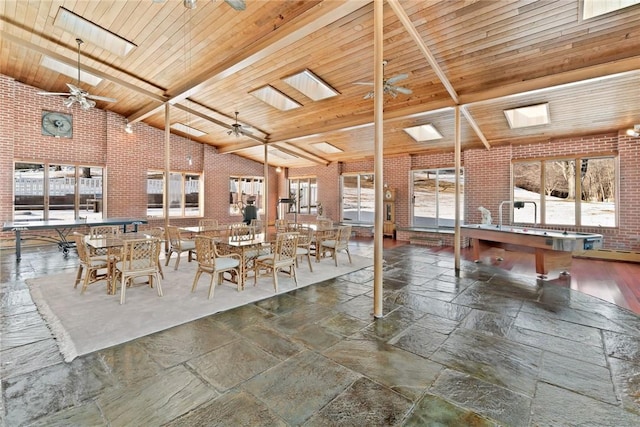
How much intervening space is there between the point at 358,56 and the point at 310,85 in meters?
1.51

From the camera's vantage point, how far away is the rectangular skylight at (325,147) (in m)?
10.1

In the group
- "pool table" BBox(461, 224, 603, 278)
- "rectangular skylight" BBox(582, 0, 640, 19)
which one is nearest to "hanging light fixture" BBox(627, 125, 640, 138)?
"pool table" BBox(461, 224, 603, 278)

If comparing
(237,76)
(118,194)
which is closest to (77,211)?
(118,194)

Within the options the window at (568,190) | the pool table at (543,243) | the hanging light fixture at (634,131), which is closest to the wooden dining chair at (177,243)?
the pool table at (543,243)

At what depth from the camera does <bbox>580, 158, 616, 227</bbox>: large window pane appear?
6.88 meters

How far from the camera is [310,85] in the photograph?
6172 mm

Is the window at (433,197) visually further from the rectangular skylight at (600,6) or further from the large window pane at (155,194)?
the large window pane at (155,194)

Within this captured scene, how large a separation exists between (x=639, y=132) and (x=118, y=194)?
1348 centimetres

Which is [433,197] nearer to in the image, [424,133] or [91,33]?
[424,133]

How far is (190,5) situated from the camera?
122 inches

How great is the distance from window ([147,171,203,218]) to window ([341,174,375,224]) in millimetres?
5808

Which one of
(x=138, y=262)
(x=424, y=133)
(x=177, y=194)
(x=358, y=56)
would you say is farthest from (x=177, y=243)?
(x=424, y=133)

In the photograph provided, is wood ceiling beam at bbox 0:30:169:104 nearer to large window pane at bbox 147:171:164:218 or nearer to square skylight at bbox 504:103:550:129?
large window pane at bbox 147:171:164:218

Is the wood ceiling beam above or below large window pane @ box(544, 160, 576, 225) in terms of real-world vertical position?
above
